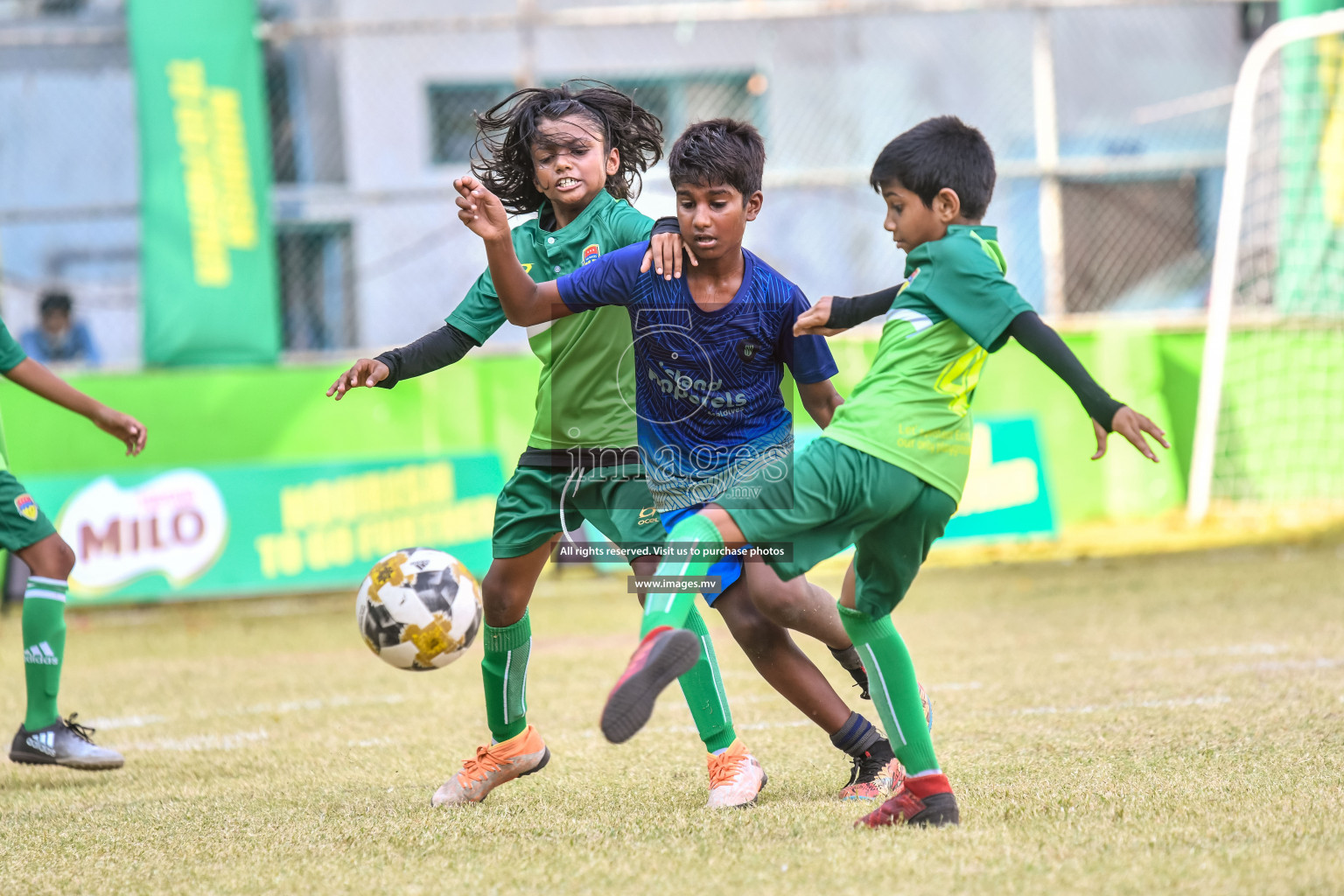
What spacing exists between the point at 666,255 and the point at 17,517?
2535 mm

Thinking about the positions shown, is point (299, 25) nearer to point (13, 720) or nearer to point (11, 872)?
point (13, 720)

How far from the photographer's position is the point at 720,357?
354 centimetres

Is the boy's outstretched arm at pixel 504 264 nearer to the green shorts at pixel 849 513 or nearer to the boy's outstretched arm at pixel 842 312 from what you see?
the boy's outstretched arm at pixel 842 312

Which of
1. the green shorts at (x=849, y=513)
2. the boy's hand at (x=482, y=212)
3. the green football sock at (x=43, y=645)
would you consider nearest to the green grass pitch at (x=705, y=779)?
the green football sock at (x=43, y=645)

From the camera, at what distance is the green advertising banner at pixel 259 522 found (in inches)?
355

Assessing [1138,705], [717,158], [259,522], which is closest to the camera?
[717,158]

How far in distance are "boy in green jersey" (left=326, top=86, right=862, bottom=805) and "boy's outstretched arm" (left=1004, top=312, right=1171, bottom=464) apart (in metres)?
1.09

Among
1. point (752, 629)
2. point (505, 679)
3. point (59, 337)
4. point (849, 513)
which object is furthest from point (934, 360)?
point (59, 337)

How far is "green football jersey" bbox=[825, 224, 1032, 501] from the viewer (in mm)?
3000

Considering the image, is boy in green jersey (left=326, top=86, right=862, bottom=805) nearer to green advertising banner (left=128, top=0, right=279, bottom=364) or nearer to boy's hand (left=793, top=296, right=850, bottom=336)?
boy's hand (left=793, top=296, right=850, bottom=336)

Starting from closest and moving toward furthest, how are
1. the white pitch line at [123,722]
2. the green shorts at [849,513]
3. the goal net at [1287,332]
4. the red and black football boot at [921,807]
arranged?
the green shorts at [849,513] → the red and black football boot at [921,807] → the white pitch line at [123,722] → the goal net at [1287,332]

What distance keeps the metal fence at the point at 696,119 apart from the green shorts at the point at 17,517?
6715 mm

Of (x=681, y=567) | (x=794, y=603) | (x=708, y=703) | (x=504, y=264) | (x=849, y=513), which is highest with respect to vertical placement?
(x=504, y=264)

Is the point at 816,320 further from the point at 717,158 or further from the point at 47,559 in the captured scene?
the point at 47,559
